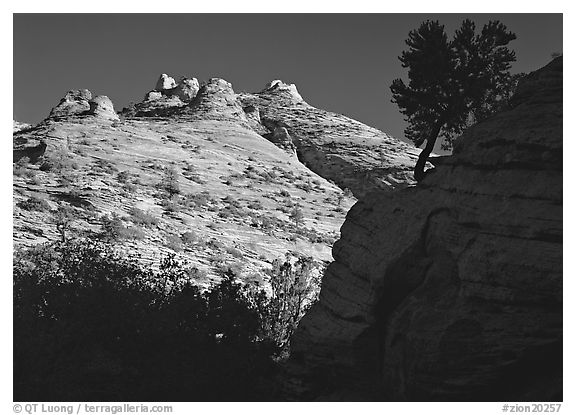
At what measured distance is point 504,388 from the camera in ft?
44.7

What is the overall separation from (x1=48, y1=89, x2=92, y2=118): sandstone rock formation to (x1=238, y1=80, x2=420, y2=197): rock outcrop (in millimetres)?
20700

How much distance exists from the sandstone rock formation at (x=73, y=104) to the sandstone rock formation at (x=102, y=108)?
163cm

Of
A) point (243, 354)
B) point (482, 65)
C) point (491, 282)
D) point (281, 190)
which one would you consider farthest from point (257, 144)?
point (491, 282)

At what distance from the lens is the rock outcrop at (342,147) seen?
2333 inches

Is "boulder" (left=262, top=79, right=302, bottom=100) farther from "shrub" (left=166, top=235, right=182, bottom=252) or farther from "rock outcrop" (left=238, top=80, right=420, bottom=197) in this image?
"shrub" (left=166, top=235, right=182, bottom=252)

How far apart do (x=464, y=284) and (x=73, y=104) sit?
60037 mm

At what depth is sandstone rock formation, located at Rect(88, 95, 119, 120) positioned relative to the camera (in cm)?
5816

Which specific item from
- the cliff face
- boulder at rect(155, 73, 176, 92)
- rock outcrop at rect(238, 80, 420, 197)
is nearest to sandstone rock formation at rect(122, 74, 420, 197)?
rock outcrop at rect(238, 80, 420, 197)

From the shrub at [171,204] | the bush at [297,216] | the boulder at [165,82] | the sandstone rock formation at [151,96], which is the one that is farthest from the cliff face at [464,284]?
the boulder at [165,82]

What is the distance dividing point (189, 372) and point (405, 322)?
619cm

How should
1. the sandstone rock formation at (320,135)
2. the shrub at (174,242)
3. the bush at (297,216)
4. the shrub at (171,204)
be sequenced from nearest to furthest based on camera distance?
the shrub at (174,242)
the shrub at (171,204)
the bush at (297,216)
the sandstone rock formation at (320,135)

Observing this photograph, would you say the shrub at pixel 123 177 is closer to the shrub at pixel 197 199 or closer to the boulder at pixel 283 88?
the shrub at pixel 197 199

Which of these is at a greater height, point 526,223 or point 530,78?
point 530,78

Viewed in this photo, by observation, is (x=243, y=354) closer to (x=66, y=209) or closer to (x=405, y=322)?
(x=405, y=322)
